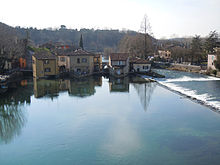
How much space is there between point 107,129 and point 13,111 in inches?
266

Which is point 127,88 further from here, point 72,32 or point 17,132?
point 72,32

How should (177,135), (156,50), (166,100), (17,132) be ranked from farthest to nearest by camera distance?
(156,50)
(166,100)
(17,132)
(177,135)

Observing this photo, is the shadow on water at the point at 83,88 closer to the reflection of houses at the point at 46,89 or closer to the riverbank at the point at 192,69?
the reflection of houses at the point at 46,89

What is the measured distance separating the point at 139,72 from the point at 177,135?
20169 millimetres

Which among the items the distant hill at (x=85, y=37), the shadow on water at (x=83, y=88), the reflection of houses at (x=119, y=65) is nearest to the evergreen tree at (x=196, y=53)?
the reflection of houses at (x=119, y=65)

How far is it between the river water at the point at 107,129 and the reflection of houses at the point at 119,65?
9551 millimetres

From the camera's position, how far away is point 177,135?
1027cm

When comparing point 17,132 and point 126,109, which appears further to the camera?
point 126,109

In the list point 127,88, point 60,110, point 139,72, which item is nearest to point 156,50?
point 139,72

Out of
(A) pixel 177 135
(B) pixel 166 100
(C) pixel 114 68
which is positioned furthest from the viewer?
(C) pixel 114 68

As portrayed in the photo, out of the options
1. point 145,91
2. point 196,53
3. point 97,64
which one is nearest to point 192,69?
point 196,53

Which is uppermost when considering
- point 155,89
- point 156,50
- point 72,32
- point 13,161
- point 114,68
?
point 72,32

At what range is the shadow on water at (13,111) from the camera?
1105cm

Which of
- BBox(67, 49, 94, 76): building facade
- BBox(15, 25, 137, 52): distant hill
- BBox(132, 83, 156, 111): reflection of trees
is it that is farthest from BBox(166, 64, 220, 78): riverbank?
BBox(15, 25, 137, 52): distant hill
